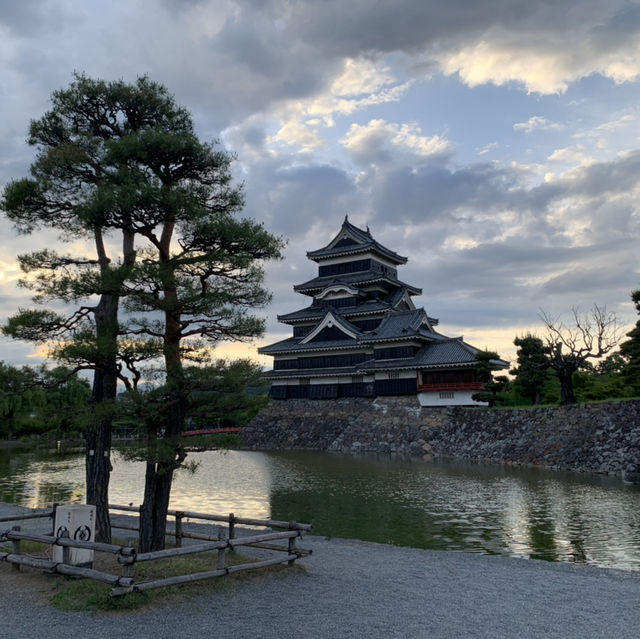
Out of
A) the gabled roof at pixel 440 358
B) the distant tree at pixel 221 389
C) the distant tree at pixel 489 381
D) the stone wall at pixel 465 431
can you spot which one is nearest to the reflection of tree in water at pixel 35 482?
the distant tree at pixel 221 389

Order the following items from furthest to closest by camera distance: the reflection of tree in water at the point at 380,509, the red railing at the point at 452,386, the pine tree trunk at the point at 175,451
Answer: the red railing at the point at 452,386, the reflection of tree in water at the point at 380,509, the pine tree trunk at the point at 175,451

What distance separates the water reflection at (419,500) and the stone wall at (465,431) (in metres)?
2.04

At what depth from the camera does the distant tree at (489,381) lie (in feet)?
105

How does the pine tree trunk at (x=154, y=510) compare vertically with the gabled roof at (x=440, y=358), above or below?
below

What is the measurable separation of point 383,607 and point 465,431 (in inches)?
985

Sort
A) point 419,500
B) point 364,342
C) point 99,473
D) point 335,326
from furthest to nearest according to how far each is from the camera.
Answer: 1. point 335,326
2. point 364,342
3. point 419,500
4. point 99,473

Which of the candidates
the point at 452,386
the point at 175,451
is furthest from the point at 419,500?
the point at 452,386

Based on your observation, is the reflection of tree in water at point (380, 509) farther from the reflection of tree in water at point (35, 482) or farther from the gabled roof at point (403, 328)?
the gabled roof at point (403, 328)

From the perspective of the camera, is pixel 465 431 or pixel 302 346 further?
pixel 302 346

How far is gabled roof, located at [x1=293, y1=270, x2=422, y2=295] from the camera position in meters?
41.7

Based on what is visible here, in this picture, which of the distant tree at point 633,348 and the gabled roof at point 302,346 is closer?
the distant tree at point 633,348

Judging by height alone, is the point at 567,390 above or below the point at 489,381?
below

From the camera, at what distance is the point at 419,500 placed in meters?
17.1

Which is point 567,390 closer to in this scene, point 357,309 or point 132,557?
point 357,309
